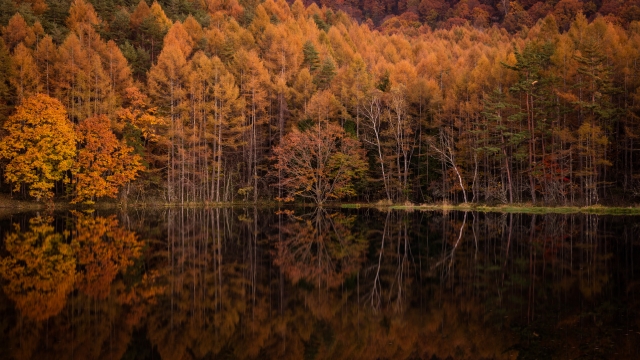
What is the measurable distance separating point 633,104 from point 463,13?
278ft

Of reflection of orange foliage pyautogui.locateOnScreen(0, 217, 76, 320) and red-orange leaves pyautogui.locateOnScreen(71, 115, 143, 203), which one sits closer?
reflection of orange foliage pyautogui.locateOnScreen(0, 217, 76, 320)

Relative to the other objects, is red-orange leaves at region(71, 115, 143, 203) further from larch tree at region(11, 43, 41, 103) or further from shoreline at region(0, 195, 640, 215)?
larch tree at region(11, 43, 41, 103)

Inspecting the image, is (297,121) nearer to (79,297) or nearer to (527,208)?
(527,208)

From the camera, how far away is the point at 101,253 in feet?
56.1

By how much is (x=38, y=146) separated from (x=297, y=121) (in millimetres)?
22076

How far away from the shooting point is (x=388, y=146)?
49.6 metres

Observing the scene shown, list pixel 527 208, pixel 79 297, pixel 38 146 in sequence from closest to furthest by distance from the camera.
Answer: pixel 79 297
pixel 527 208
pixel 38 146

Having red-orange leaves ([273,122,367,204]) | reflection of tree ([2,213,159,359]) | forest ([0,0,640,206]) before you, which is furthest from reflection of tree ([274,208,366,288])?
forest ([0,0,640,206])

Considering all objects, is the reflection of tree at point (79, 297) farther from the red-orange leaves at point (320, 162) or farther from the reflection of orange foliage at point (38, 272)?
the red-orange leaves at point (320, 162)

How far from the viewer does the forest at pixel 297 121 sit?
42.7m

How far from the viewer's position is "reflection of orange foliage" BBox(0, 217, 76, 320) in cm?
1052

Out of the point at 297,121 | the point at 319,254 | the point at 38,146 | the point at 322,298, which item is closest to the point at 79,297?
the point at 322,298

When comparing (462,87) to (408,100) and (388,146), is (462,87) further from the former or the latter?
(388,146)

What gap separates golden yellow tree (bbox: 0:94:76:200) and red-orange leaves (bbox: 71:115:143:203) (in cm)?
116
